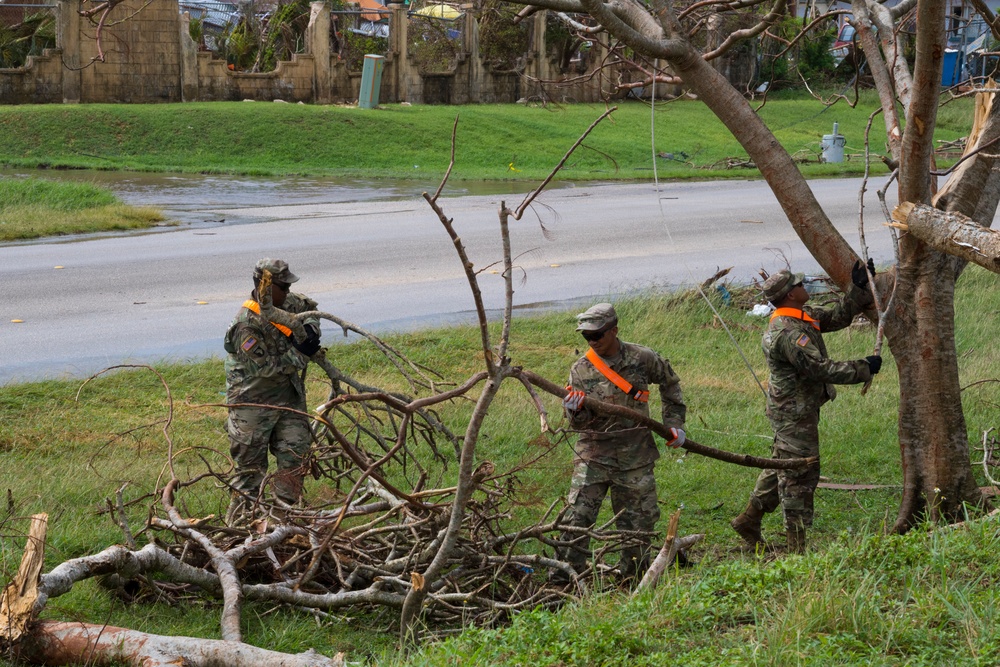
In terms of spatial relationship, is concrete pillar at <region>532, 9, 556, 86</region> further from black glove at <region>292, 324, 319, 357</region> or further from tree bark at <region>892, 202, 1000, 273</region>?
tree bark at <region>892, 202, 1000, 273</region>

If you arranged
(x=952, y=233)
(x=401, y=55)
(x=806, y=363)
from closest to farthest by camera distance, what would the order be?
(x=952, y=233) → (x=806, y=363) → (x=401, y=55)

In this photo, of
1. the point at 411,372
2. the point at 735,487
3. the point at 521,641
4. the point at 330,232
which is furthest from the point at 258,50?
the point at 521,641

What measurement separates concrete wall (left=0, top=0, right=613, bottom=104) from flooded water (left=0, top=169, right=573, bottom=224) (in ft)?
15.7

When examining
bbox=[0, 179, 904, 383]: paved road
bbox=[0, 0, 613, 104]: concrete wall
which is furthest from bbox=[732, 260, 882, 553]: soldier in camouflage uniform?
bbox=[0, 0, 613, 104]: concrete wall

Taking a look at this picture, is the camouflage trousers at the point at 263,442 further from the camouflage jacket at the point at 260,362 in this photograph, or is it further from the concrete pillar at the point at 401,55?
the concrete pillar at the point at 401,55

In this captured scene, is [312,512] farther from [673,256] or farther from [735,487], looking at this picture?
[673,256]

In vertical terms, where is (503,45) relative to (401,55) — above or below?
above

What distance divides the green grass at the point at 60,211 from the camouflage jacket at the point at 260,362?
10.2m

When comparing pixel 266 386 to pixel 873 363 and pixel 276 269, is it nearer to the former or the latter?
pixel 276 269

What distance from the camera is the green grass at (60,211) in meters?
16.3

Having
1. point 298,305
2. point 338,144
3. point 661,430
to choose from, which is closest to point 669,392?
point 661,430

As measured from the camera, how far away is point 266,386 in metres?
6.92

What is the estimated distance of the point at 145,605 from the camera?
5.84 metres

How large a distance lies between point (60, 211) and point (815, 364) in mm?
13758
